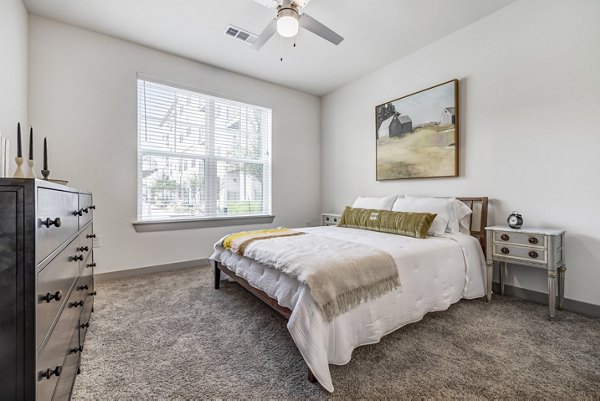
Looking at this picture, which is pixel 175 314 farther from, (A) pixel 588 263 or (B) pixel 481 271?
(A) pixel 588 263

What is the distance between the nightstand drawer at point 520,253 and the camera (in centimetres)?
212

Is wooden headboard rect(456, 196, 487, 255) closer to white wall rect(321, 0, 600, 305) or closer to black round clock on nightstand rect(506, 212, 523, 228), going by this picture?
white wall rect(321, 0, 600, 305)

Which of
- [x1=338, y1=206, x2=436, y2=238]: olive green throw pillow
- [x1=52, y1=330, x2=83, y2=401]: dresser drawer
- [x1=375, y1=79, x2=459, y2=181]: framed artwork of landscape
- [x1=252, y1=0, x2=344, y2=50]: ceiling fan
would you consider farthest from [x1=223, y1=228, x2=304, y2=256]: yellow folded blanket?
[x1=375, y1=79, x2=459, y2=181]: framed artwork of landscape

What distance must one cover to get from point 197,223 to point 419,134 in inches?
122

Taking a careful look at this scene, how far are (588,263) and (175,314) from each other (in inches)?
134

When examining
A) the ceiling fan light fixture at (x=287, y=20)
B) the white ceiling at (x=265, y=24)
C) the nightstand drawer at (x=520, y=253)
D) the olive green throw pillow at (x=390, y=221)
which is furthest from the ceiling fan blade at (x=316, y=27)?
the nightstand drawer at (x=520, y=253)

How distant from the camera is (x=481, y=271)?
2506 mm

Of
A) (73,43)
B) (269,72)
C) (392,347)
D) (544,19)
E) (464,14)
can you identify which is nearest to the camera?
(392,347)

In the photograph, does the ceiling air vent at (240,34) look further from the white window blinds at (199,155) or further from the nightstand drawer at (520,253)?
the nightstand drawer at (520,253)

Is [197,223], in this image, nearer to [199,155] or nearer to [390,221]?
[199,155]

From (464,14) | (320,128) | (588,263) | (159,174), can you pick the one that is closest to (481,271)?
(588,263)

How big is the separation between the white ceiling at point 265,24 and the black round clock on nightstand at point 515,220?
2.01m

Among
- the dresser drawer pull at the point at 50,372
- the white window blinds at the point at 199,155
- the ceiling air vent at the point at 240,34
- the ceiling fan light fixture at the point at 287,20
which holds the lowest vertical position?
the dresser drawer pull at the point at 50,372

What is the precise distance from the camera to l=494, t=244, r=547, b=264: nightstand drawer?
212 cm
